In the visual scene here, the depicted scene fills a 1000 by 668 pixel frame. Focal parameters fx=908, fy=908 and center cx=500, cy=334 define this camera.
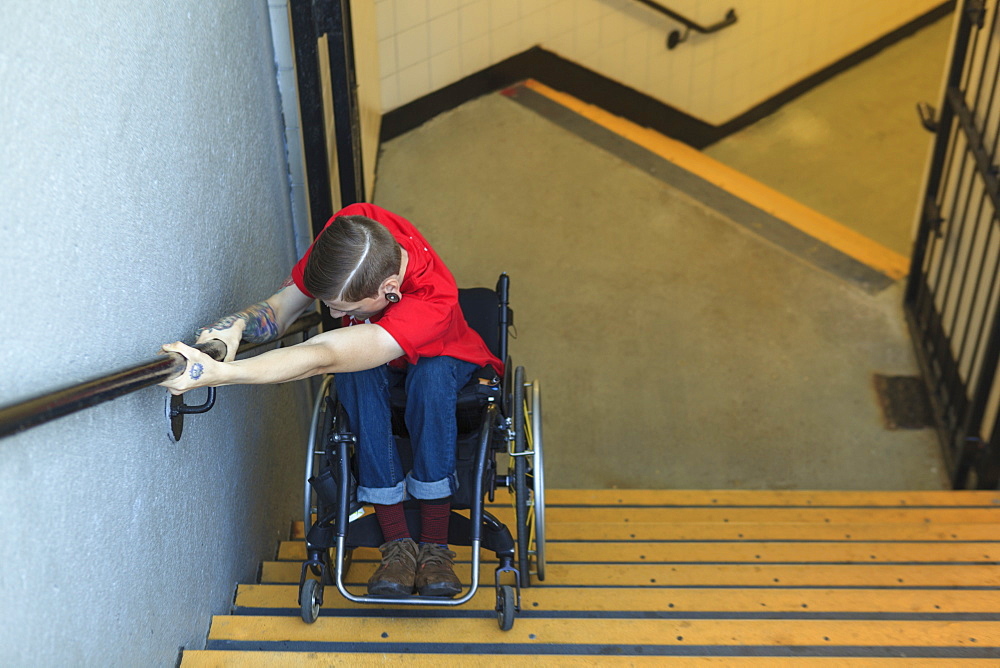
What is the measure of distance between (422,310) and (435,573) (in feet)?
1.87

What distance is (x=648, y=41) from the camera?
5.28m

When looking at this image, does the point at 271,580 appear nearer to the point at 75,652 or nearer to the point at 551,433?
the point at 75,652

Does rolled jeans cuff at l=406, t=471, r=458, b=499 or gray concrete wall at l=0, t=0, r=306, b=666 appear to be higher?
gray concrete wall at l=0, t=0, r=306, b=666

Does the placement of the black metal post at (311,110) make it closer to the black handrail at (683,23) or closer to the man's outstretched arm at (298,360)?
the man's outstretched arm at (298,360)

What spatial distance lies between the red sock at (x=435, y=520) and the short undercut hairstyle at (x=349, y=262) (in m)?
0.52

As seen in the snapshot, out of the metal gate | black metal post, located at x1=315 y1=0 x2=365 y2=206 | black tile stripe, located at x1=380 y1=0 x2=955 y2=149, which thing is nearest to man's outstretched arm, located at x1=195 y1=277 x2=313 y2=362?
black metal post, located at x1=315 y1=0 x2=365 y2=206

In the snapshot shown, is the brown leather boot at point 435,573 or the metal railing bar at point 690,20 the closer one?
the brown leather boot at point 435,573

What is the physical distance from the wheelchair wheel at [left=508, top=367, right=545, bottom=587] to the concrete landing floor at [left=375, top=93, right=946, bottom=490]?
1209mm

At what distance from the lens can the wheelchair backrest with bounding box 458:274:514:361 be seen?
2205mm

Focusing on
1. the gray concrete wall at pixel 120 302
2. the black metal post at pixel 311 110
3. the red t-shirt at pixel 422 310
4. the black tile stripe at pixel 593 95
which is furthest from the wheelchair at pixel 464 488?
the black tile stripe at pixel 593 95

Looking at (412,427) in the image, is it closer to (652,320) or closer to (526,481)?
(526,481)

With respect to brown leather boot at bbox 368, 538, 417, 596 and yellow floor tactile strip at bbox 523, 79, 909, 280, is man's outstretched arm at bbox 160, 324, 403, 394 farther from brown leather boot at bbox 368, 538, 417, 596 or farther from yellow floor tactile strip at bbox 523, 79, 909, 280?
yellow floor tactile strip at bbox 523, 79, 909, 280

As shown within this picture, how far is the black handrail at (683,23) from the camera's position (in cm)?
501

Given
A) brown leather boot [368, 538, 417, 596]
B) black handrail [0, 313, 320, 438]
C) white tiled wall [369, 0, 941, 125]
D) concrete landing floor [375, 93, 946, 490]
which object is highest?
black handrail [0, 313, 320, 438]
